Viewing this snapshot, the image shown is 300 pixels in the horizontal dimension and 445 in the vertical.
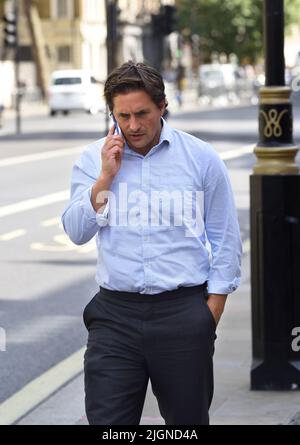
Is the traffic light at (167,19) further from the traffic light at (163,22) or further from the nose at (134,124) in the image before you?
the nose at (134,124)

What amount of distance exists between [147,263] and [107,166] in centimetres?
37

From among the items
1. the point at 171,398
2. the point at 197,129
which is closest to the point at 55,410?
the point at 171,398

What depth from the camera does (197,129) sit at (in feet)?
135

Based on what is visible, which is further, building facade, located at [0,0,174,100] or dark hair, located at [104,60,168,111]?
building facade, located at [0,0,174,100]

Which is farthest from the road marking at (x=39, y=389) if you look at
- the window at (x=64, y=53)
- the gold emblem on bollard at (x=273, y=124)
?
the window at (x=64, y=53)

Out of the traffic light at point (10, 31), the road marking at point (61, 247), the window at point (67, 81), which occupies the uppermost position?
the traffic light at point (10, 31)

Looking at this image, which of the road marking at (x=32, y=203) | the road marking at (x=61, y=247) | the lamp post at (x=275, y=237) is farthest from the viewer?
the road marking at (x=32, y=203)

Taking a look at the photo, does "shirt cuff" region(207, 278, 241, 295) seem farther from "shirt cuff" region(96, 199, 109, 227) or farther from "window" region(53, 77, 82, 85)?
"window" region(53, 77, 82, 85)

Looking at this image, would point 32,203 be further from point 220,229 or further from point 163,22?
point 163,22

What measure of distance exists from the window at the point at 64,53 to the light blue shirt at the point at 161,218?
Answer: 88.4 metres

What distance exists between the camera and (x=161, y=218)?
4820mm

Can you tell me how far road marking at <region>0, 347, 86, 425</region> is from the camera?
25.2 ft

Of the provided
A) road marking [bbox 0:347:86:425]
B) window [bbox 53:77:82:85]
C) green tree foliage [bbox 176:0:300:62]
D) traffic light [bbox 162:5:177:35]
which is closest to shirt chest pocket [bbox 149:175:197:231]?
road marking [bbox 0:347:86:425]

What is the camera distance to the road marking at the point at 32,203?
1884 centimetres
